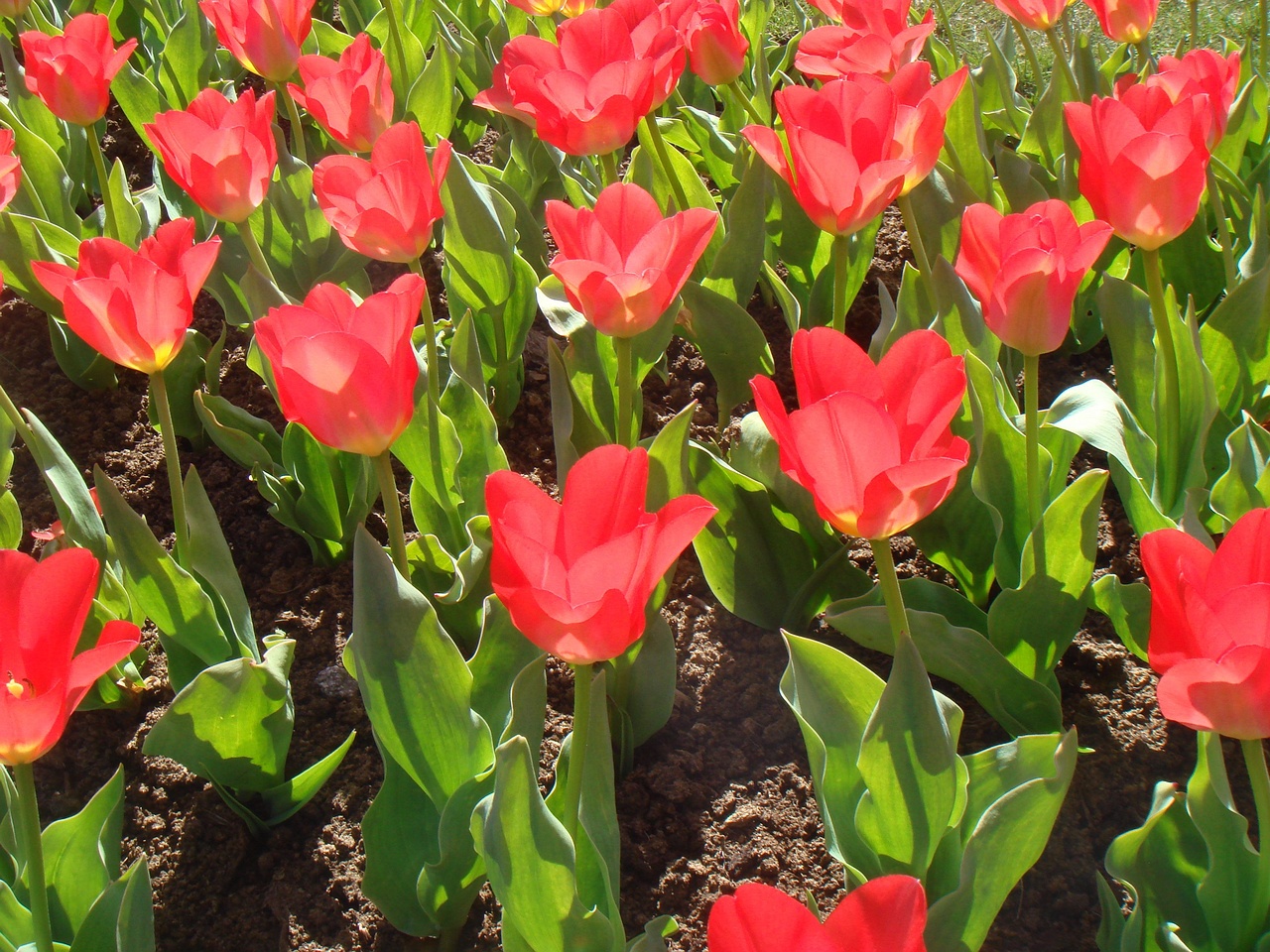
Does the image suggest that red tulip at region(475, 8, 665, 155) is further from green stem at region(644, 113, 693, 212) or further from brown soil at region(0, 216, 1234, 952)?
brown soil at region(0, 216, 1234, 952)

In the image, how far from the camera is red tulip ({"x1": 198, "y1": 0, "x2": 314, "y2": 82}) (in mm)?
1782

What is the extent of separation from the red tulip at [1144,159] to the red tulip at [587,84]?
54cm

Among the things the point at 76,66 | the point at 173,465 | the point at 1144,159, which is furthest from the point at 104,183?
the point at 1144,159

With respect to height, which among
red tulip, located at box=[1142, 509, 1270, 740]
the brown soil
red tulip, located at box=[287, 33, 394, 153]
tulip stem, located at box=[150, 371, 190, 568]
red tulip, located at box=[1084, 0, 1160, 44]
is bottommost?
the brown soil

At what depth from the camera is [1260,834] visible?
0.89 m

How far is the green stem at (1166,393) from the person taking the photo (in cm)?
125

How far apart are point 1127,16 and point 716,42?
2.23ft

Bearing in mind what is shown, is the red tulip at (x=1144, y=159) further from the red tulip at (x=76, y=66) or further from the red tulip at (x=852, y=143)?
the red tulip at (x=76, y=66)

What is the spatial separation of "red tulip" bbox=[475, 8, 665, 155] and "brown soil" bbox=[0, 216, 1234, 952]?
60 centimetres

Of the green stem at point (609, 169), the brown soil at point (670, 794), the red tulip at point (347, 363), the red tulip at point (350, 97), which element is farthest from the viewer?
the green stem at point (609, 169)

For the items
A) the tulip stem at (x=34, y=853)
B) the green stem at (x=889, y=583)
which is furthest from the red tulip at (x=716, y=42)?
the tulip stem at (x=34, y=853)

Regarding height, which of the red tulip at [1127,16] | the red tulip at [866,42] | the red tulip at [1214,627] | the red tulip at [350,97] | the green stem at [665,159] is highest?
the red tulip at [1127,16]

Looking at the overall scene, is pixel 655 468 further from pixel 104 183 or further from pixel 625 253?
pixel 104 183

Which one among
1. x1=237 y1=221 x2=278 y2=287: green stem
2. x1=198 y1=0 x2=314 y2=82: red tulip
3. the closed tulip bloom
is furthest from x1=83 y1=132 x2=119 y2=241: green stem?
the closed tulip bloom
